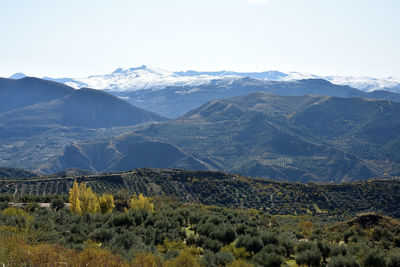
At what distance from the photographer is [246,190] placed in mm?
88125

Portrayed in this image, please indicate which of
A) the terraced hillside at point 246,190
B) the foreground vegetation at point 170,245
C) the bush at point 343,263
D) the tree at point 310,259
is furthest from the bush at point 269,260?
the terraced hillside at point 246,190

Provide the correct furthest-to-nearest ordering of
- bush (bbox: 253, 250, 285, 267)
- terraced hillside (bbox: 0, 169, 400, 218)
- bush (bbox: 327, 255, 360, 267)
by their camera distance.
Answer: terraced hillside (bbox: 0, 169, 400, 218) < bush (bbox: 253, 250, 285, 267) < bush (bbox: 327, 255, 360, 267)

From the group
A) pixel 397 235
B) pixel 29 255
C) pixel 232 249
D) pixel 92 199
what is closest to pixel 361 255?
pixel 232 249

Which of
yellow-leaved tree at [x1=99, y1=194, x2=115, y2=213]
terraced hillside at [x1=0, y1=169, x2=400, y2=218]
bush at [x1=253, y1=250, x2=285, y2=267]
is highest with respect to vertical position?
bush at [x1=253, y1=250, x2=285, y2=267]

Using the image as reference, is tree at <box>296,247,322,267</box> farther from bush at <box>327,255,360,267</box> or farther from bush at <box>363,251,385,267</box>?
bush at <box>363,251,385,267</box>

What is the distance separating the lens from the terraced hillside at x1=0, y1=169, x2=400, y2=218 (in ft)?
243

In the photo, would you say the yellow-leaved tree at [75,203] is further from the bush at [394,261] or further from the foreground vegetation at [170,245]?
the bush at [394,261]

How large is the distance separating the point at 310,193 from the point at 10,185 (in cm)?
6965

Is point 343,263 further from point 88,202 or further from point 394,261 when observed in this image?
point 88,202

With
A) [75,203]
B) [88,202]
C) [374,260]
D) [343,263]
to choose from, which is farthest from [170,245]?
[88,202]

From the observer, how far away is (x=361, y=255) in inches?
662

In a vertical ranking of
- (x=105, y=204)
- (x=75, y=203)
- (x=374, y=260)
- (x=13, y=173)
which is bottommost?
(x=13, y=173)

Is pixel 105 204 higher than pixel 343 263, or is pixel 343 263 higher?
pixel 343 263

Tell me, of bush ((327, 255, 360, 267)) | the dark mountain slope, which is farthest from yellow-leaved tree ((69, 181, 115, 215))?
the dark mountain slope
